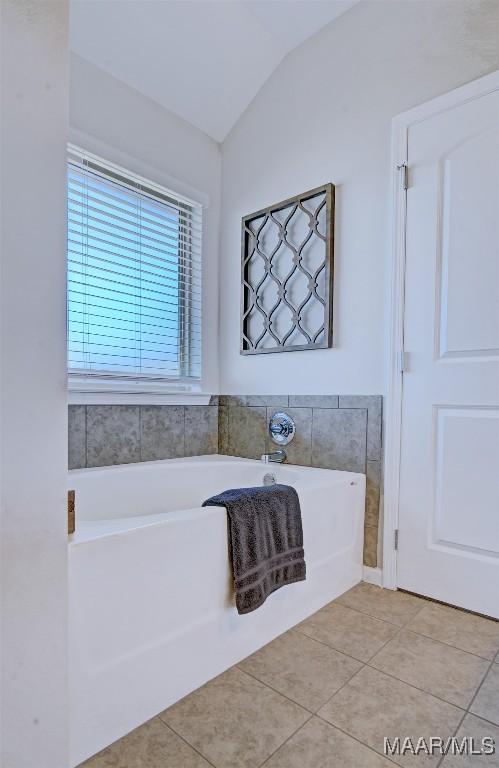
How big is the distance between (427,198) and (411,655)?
1853 mm

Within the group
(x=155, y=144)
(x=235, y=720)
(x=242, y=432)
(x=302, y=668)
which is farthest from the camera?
(x=242, y=432)

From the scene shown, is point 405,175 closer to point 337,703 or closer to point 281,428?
point 281,428

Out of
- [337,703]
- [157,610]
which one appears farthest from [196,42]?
[337,703]

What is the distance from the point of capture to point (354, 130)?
7.07 feet

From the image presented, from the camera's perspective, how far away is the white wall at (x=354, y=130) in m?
1.88

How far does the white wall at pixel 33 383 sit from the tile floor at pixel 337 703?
40 cm

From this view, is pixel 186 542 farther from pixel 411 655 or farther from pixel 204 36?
pixel 204 36

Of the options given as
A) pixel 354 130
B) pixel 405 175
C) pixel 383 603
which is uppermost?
pixel 354 130

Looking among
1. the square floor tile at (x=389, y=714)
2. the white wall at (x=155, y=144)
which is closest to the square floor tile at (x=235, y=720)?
the square floor tile at (x=389, y=714)

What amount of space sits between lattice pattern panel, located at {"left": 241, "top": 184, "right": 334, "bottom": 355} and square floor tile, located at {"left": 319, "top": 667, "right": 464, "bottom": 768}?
1.47 m

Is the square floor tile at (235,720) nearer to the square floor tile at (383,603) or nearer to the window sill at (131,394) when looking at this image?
the square floor tile at (383,603)

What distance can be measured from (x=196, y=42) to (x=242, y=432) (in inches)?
87.5

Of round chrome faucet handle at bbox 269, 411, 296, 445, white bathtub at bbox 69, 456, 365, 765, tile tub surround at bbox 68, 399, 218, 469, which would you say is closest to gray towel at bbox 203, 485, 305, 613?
white bathtub at bbox 69, 456, 365, 765

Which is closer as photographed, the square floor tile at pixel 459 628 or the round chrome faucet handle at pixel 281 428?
the square floor tile at pixel 459 628
